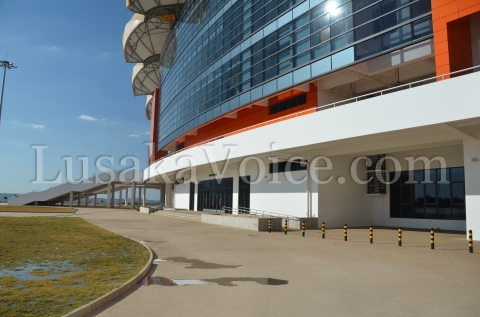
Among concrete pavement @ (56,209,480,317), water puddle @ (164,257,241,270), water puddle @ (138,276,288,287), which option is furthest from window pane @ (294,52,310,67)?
water puddle @ (138,276,288,287)

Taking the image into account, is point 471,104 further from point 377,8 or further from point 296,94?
point 296,94

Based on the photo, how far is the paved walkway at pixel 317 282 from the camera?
6.61 m

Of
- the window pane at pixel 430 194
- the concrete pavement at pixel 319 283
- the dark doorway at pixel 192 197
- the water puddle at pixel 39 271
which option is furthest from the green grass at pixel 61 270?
the dark doorway at pixel 192 197

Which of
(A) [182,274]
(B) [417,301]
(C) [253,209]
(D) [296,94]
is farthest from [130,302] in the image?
(C) [253,209]

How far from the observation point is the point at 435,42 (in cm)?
1666

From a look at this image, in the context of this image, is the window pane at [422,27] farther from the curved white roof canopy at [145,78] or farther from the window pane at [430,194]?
the curved white roof canopy at [145,78]

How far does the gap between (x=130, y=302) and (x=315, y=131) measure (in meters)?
15.0

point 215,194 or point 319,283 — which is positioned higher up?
point 215,194

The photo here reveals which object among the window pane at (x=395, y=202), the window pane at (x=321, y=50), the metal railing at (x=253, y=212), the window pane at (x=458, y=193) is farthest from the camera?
the metal railing at (x=253, y=212)

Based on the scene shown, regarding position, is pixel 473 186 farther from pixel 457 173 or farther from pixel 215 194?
pixel 215 194

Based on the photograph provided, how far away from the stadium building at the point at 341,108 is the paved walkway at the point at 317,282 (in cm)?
588

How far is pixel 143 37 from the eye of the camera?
55.8m

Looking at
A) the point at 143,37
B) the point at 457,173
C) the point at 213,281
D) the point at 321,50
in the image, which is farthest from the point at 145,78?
the point at 213,281

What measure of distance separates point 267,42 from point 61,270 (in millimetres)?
21718
